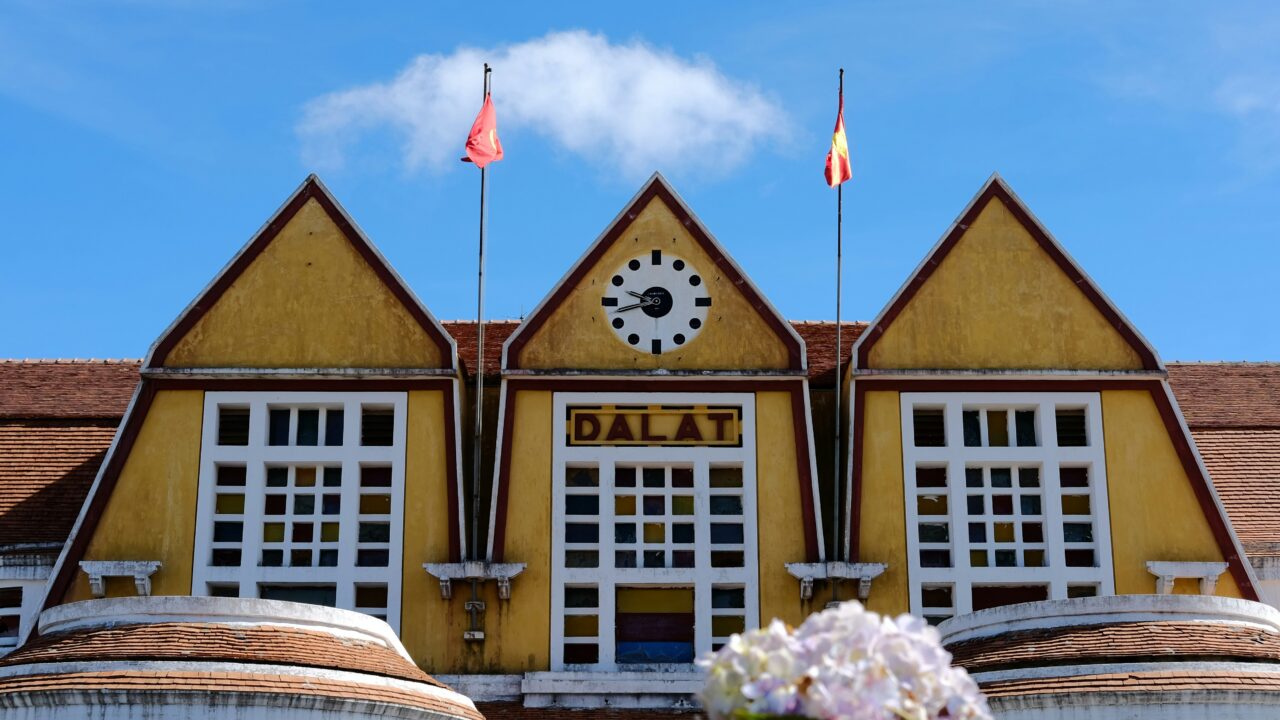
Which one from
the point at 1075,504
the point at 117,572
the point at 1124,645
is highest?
the point at 1075,504

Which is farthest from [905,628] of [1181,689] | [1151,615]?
[1151,615]

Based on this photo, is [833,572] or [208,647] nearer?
[208,647]

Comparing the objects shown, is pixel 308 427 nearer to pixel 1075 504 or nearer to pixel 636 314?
pixel 636 314

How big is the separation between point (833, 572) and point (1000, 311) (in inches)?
239

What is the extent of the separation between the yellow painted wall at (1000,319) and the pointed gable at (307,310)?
872cm

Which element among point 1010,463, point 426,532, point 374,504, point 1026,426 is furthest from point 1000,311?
point 374,504

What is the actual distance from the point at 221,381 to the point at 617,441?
289 inches

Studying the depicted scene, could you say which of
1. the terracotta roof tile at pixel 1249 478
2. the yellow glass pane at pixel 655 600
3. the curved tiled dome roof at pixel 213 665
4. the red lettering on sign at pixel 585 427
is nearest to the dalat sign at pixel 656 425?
the red lettering on sign at pixel 585 427

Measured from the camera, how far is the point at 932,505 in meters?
34.5

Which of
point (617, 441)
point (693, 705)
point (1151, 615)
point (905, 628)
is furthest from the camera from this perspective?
point (617, 441)

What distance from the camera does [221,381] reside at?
1359 inches

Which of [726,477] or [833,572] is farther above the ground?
[726,477]

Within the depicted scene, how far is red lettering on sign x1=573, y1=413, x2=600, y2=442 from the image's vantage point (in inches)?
1351

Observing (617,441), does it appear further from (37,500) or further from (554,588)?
(37,500)
